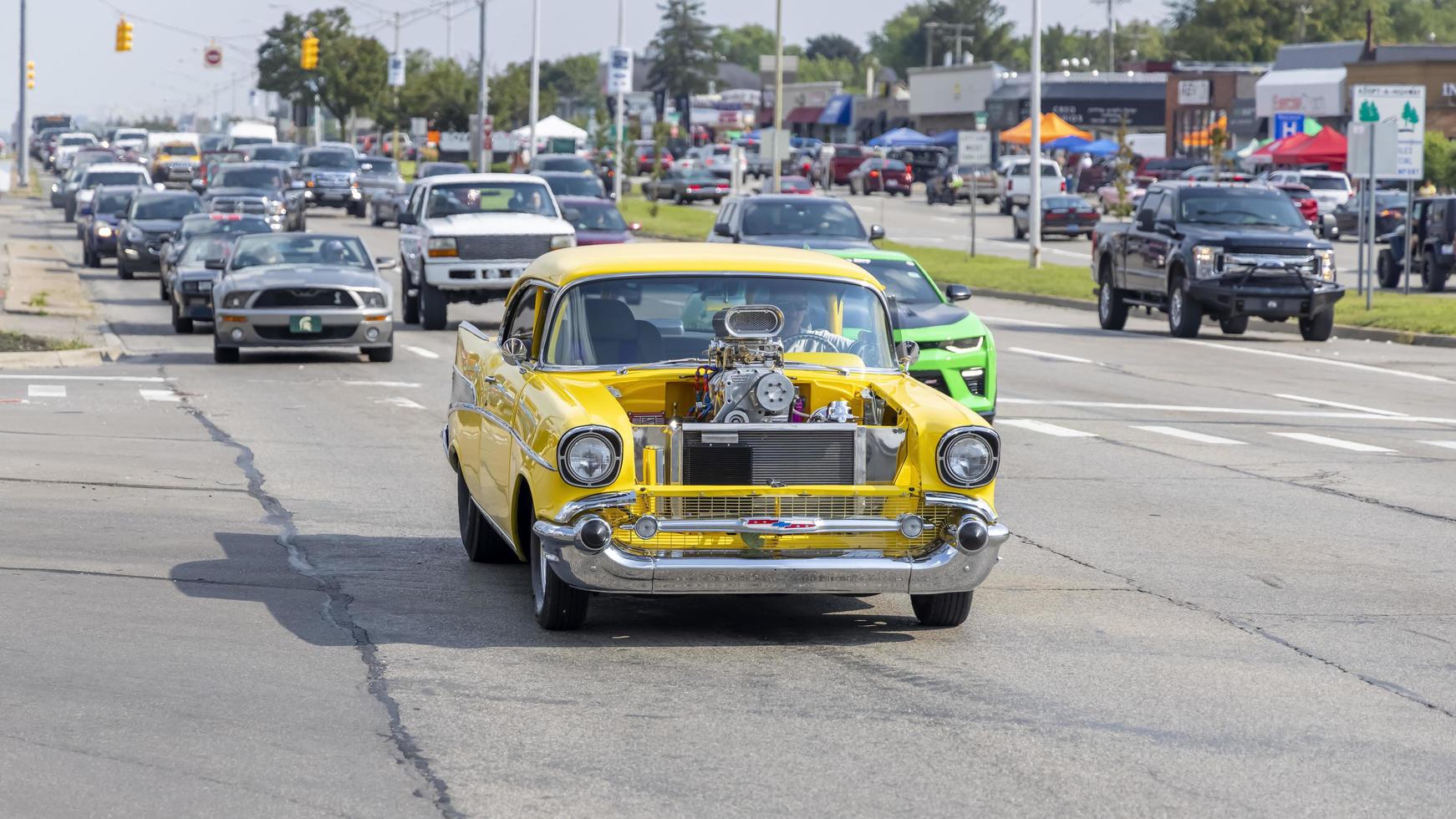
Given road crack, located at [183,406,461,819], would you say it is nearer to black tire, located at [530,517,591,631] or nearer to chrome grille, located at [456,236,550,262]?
black tire, located at [530,517,591,631]

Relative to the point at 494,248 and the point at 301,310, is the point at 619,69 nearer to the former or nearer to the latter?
the point at 494,248

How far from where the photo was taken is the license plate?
73.9 ft

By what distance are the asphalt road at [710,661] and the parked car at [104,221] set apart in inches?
1059

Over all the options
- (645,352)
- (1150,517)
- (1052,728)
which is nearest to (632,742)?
(1052,728)

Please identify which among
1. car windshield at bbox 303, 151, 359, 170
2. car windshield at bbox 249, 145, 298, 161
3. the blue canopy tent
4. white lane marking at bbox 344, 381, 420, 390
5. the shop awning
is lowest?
white lane marking at bbox 344, 381, 420, 390

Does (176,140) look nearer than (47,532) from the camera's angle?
No

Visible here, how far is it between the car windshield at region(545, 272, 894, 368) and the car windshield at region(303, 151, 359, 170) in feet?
190

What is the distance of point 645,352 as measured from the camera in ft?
31.1

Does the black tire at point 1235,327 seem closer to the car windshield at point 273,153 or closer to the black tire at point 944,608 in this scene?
the black tire at point 944,608

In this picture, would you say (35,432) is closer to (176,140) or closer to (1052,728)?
(1052,728)

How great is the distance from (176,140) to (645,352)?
77781 mm

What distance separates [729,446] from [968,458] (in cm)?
99

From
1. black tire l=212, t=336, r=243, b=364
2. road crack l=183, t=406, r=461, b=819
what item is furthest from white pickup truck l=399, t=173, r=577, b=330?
road crack l=183, t=406, r=461, b=819

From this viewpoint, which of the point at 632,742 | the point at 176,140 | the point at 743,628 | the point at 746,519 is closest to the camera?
the point at 632,742
